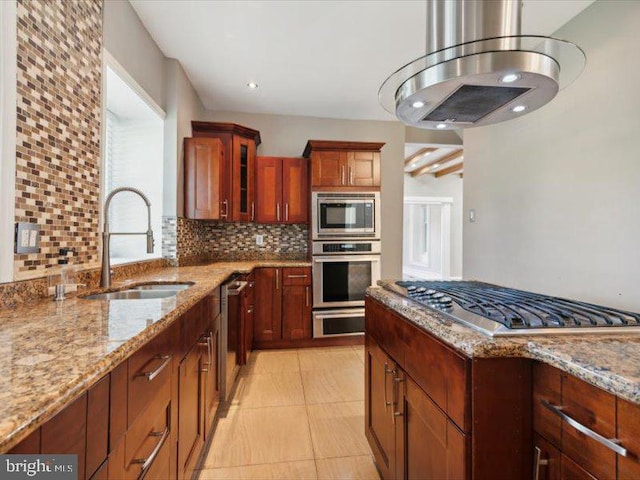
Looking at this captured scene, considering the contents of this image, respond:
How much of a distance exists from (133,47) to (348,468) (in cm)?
294

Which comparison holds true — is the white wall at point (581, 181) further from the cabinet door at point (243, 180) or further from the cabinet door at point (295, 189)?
the cabinet door at point (243, 180)

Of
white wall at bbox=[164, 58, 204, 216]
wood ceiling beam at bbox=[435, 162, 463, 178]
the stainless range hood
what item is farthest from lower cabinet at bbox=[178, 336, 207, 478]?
wood ceiling beam at bbox=[435, 162, 463, 178]

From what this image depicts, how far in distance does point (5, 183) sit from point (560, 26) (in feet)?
11.3

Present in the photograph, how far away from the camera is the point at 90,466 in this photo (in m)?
0.64

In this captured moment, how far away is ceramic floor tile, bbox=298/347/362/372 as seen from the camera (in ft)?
9.37

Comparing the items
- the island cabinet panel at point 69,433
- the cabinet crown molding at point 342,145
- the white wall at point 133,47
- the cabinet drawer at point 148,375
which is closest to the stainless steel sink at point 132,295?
the cabinet drawer at point 148,375

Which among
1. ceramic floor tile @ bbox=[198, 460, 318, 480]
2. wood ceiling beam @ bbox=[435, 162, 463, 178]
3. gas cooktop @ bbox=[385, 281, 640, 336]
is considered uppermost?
wood ceiling beam @ bbox=[435, 162, 463, 178]

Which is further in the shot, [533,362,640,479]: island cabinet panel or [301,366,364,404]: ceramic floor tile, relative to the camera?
[301,366,364,404]: ceramic floor tile

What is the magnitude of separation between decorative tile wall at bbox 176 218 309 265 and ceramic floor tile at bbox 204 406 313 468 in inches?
76.2

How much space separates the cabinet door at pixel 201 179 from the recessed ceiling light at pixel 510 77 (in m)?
2.49

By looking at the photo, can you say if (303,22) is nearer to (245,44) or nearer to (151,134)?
(245,44)

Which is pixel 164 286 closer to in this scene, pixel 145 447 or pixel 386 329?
pixel 145 447

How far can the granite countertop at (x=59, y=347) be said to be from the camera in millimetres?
478

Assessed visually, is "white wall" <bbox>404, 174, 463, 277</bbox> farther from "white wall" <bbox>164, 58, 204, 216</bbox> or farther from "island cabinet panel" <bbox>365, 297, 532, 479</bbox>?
"island cabinet panel" <bbox>365, 297, 532, 479</bbox>
